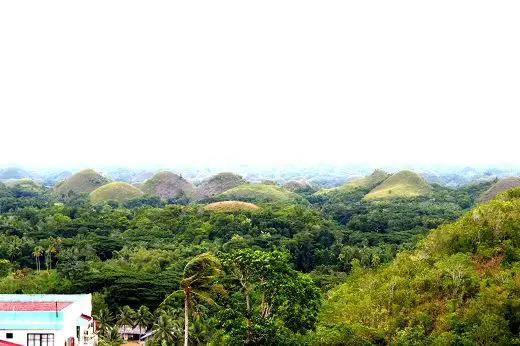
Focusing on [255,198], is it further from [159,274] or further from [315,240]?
[159,274]

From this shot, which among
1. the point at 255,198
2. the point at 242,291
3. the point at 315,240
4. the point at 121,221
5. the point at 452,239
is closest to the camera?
the point at 242,291

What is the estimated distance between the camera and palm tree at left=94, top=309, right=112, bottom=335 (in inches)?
1570

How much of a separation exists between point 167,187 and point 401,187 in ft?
205

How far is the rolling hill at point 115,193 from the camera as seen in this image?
14875cm

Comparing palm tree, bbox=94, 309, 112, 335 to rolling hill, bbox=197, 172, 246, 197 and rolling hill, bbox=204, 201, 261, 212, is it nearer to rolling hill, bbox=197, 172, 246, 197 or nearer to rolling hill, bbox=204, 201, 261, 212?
rolling hill, bbox=204, 201, 261, 212

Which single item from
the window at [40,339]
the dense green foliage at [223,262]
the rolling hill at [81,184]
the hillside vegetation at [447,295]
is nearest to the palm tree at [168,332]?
the dense green foliage at [223,262]

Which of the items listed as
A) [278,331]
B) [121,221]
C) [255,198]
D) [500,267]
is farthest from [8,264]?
[255,198]

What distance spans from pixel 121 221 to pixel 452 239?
6050 cm

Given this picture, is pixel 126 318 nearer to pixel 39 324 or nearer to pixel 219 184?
pixel 39 324

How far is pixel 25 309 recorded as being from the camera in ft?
89.0

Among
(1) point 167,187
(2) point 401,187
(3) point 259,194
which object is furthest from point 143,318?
(1) point 167,187

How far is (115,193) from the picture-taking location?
152 meters

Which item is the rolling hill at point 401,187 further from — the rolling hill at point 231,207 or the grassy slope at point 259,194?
the rolling hill at point 231,207

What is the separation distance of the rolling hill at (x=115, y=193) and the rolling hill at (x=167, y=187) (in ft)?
24.8
